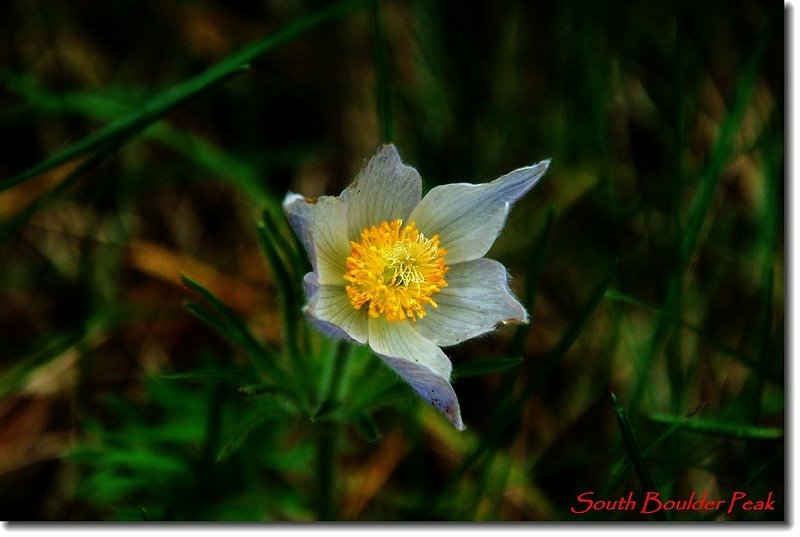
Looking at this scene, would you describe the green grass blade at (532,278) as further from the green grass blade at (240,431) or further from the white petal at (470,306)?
the green grass blade at (240,431)

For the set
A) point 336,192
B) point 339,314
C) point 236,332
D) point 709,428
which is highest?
point 339,314

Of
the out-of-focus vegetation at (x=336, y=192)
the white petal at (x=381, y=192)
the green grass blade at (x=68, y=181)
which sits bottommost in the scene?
the out-of-focus vegetation at (x=336, y=192)

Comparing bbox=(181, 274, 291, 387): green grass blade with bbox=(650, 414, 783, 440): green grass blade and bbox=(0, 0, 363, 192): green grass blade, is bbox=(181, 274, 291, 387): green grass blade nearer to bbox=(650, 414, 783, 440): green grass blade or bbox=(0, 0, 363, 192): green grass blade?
bbox=(0, 0, 363, 192): green grass blade

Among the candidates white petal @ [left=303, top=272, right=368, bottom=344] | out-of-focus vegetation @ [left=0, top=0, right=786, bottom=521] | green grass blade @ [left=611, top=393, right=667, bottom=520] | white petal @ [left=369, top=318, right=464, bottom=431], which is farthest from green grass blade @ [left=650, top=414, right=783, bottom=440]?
white petal @ [left=303, top=272, right=368, bottom=344]

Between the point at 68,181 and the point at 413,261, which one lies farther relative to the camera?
the point at 68,181

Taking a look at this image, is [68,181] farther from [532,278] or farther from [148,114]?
[532,278]

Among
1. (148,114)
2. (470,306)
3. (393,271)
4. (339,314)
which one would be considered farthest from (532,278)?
(148,114)

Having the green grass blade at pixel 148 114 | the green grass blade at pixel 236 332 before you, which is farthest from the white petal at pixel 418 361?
the green grass blade at pixel 148 114
